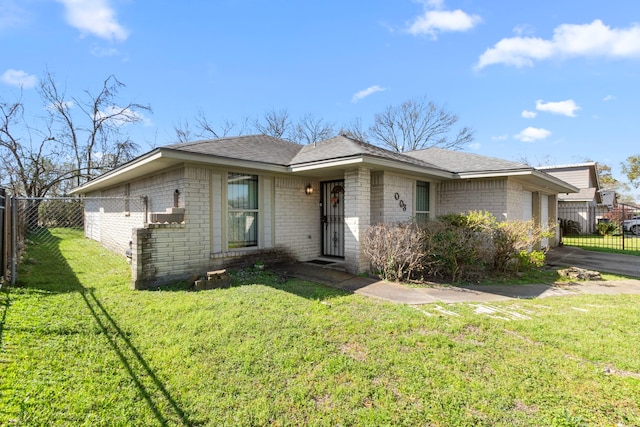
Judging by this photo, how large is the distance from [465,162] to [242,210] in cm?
690

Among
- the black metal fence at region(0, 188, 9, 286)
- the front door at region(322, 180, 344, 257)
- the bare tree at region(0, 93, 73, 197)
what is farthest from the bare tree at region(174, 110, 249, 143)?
the black metal fence at region(0, 188, 9, 286)

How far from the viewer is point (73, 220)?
17.3 meters

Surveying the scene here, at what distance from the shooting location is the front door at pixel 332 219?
8.55 meters

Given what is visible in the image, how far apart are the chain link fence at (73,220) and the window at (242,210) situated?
244 cm

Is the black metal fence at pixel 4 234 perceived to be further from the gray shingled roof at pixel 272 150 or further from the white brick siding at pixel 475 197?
the white brick siding at pixel 475 197

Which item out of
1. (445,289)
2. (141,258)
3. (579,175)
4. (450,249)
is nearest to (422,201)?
(450,249)

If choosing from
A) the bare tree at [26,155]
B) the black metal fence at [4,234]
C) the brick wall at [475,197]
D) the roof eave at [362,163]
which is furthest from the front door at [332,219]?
the bare tree at [26,155]

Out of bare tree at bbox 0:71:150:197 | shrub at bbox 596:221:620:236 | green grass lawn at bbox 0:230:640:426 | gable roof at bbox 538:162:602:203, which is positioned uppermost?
bare tree at bbox 0:71:150:197

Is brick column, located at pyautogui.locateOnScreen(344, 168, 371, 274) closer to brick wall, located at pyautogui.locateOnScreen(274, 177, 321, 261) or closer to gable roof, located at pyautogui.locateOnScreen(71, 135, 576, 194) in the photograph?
gable roof, located at pyautogui.locateOnScreen(71, 135, 576, 194)

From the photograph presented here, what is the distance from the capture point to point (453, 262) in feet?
20.9

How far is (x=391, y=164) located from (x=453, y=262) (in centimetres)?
250

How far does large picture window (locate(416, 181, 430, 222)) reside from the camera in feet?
28.6

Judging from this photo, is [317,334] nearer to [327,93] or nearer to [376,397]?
[376,397]

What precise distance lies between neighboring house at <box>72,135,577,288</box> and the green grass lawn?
5.55 ft
